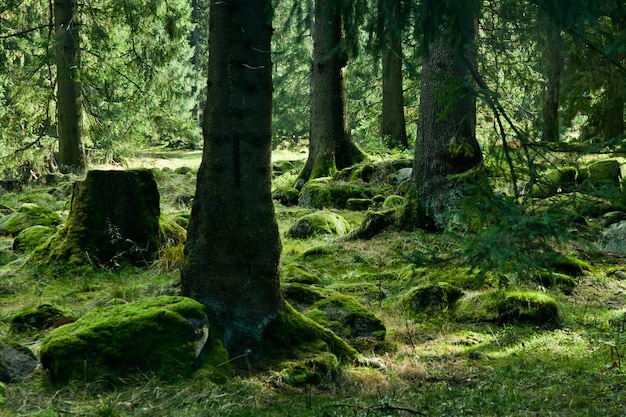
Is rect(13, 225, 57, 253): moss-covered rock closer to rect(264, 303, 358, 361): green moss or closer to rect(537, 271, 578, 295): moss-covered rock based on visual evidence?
rect(264, 303, 358, 361): green moss

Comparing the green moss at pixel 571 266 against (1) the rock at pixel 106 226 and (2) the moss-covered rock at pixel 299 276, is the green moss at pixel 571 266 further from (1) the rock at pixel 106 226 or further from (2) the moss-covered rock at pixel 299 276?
(1) the rock at pixel 106 226

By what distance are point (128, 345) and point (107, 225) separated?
4.05 metres

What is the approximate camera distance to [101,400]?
13.2 feet

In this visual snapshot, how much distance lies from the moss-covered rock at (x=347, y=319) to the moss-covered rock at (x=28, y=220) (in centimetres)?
636

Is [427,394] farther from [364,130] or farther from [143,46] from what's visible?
[364,130]

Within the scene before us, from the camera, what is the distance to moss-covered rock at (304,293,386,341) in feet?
19.6

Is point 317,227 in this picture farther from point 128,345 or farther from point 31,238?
point 128,345

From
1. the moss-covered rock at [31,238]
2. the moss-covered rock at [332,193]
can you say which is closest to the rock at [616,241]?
the moss-covered rock at [332,193]

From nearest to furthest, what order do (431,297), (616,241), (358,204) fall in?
(431,297) < (616,241) < (358,204)

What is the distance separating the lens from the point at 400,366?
5.37m

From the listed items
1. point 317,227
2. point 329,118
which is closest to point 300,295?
point 317,227

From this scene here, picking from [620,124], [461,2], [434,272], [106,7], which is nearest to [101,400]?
[461,2]

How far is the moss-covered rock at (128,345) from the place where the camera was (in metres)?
4.44

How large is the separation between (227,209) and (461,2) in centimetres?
240
